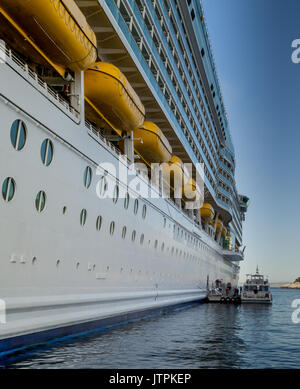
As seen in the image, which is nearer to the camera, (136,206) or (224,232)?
(136,206)

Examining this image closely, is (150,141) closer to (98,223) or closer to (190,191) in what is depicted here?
(98,223)

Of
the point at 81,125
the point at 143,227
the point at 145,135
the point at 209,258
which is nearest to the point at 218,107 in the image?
the point at 209,258

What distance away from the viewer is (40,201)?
8688 mm

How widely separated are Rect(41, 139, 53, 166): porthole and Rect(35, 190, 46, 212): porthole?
2.25 feet

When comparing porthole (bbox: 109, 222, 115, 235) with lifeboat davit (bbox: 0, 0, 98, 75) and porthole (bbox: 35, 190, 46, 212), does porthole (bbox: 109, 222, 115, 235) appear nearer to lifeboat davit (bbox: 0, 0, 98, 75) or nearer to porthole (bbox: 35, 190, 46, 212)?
porthole (bbox: 35, 190, 46, 212)

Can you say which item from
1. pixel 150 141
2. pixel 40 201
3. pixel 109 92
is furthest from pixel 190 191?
pixel 40 201

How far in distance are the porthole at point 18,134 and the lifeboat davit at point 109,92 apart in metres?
4.81

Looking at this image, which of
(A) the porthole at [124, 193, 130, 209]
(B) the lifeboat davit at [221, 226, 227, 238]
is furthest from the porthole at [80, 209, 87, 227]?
(B) the lifeboat davit at [221, 226, 227, 238]

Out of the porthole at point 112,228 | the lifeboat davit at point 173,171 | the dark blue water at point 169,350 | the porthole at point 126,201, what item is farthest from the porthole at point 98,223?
the lifeboat davit at point 173,171

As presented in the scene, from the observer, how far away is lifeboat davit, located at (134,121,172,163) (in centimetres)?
1738

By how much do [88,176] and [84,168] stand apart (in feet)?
1.11

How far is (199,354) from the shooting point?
9.00 m

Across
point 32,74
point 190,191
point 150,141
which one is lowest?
point 190,191
